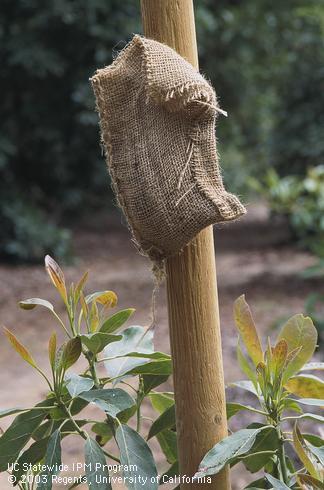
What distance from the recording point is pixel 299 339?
140 centimetres

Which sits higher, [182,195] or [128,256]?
[128,256]

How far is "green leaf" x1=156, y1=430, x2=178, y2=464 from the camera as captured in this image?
154cm

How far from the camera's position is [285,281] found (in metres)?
6.48

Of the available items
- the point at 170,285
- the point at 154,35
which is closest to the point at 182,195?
the point at 170,285

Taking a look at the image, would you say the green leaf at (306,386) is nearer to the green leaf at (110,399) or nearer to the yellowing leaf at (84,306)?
the green leaf at (110,399)

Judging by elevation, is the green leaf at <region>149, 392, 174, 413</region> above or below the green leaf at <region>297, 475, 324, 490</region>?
above

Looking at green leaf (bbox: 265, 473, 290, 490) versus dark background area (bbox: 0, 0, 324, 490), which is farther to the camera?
dark background area (bbox: 0, 0, 324, 490)

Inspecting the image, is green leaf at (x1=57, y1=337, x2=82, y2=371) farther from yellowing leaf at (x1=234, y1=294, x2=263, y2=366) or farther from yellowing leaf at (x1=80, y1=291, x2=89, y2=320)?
yellowing leaf at (x1=234, y1=294, x2=263, y2=366)

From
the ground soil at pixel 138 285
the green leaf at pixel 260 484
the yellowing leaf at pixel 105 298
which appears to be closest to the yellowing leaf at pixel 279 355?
the green leaf at pixel 260 484

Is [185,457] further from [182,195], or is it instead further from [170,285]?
[182,195]

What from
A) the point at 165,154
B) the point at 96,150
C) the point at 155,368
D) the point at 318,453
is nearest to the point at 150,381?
the point at 155,368

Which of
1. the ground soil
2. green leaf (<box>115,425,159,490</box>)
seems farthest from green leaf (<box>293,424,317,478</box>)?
the ground soil

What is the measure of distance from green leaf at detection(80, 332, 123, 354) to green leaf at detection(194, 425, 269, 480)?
274 millimetres

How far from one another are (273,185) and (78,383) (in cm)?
319
